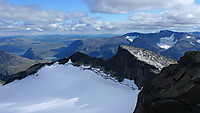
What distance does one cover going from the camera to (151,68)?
130 feet

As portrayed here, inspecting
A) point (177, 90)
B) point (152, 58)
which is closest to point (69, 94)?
point (152, 58)

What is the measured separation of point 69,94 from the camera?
124 ft

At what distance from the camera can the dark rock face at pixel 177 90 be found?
14063 mm

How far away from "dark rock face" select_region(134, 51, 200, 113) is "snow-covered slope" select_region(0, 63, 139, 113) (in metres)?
8.67

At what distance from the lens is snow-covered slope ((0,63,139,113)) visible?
28.7 metres

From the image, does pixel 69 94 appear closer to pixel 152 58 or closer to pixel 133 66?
pixel 133 66

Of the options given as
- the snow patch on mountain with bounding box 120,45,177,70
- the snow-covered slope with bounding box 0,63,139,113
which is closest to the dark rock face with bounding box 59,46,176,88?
the snow patch on mountain with bounding box 120,45,177,70

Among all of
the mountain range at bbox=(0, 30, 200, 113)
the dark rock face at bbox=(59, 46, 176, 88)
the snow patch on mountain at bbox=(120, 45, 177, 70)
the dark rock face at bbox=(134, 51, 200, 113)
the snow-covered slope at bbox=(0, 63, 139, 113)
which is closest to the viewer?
the dark rock face at bbox=(134, 51, 200, 113)

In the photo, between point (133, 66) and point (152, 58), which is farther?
point (133, 66)

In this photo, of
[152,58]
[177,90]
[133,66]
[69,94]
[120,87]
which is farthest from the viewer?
[133,66]

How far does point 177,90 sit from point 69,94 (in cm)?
2676

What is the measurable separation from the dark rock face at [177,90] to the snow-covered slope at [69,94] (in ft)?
28.4

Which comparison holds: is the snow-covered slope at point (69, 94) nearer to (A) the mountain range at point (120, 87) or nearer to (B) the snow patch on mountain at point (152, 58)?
(A) the mountain range at point (120, 87)

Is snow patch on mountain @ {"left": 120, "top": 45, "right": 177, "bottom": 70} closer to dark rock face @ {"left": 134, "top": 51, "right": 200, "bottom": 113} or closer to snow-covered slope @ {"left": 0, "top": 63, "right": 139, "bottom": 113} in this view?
snow-covered slope @ {"left": 0, "top": 63, "right": 139, "bottom": 113}
